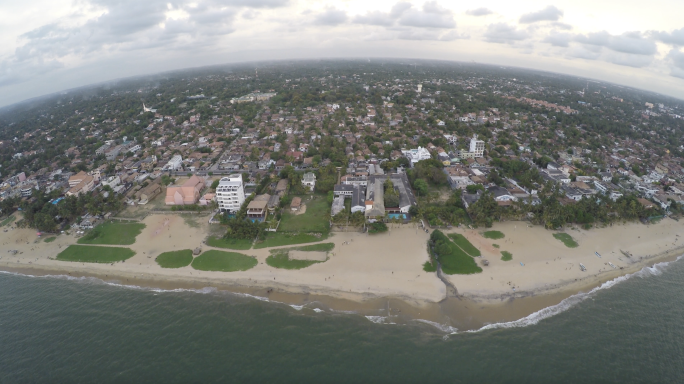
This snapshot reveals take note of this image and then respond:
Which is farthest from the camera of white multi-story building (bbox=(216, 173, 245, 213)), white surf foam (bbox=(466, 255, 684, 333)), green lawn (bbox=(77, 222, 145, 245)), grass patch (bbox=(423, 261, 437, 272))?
white multi-story building (bbox=(216, 173, 245, 213))

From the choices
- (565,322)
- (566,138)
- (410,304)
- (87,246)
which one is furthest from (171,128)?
(566,138)

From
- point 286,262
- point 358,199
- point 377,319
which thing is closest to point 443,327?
point 377,319

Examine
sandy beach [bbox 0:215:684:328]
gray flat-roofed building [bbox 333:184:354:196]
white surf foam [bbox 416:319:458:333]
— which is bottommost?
white surf foam [bbox 416:319:458:333]

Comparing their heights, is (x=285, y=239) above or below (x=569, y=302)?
above

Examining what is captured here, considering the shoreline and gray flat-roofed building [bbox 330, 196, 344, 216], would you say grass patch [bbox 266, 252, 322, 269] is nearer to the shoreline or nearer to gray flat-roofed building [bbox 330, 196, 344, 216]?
the shoreline

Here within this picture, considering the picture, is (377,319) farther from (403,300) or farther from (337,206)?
(337,206)

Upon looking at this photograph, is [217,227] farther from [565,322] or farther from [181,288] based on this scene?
[565,322]

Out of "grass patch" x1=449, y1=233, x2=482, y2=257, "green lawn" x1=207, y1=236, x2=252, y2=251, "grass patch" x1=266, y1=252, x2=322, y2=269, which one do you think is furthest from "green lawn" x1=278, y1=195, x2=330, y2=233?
"grass patch" x1=449, y1=233, x2=482, y2=257
